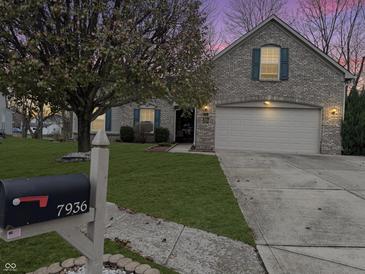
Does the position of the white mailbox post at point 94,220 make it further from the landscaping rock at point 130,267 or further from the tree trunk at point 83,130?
the tree trunk at point 83,130

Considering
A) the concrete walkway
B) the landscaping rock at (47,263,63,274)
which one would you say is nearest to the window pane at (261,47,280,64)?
the concrete walkway

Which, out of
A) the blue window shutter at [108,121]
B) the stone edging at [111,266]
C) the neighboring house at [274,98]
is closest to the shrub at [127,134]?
the blue window shutter at [108,121]

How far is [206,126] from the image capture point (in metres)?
18.0

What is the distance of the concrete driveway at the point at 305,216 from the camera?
424 centimetres

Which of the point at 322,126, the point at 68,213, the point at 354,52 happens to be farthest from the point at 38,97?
the point at 354,52

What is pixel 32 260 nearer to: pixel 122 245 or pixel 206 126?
pixel 122 245

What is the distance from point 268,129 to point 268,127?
0.10m

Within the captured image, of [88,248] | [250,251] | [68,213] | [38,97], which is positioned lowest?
[250,251]

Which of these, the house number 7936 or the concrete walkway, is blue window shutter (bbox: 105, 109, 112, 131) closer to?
the concrete walkway

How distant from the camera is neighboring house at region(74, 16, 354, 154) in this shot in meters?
Answer: 17.7

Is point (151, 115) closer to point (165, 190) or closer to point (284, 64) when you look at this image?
point (284, 64)

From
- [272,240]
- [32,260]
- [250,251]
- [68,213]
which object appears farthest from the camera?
[272,240]

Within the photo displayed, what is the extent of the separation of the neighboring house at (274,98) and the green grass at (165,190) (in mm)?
5272

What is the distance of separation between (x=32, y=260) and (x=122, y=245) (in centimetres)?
103
